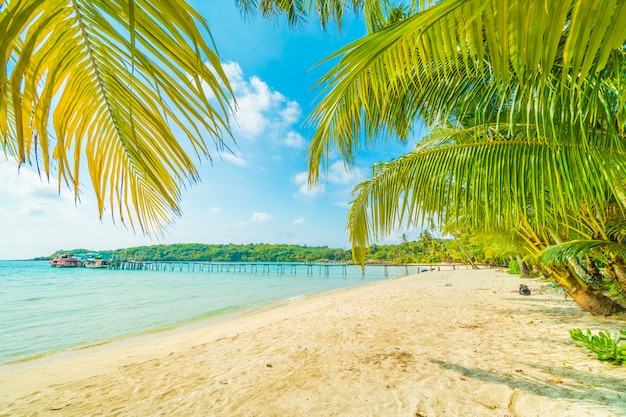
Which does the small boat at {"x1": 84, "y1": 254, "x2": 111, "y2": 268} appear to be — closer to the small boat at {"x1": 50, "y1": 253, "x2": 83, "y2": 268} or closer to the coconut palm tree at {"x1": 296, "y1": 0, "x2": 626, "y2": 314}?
the small boat at {"x1": 50, "y1": 253, "x2": 83, "y2": 268}

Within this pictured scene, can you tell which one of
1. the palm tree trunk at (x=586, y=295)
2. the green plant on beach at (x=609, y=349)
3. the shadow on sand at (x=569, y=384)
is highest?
the palm tree trunk at (x=586, y=295)

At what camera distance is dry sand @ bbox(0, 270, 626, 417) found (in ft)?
9.37

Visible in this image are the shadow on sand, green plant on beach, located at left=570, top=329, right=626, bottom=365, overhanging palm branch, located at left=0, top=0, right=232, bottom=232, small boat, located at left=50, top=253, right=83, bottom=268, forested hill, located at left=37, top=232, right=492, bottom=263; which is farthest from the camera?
forested hill, located at left=37, top=232, right=492, bottom=263

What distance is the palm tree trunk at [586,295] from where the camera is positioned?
5.75 m

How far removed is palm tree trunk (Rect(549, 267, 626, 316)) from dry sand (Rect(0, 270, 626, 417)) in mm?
313

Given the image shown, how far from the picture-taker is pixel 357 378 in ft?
11.5

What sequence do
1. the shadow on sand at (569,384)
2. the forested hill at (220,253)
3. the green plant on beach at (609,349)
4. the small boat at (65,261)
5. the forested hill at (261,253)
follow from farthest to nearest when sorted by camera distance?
the forested hill at (220,253)
the forested hill at (261,253)
the small boat at (65,261)
the green plant on beach at (609,349)
the shadow on sand at (569,384)

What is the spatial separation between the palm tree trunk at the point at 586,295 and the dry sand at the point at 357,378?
1.03 ft

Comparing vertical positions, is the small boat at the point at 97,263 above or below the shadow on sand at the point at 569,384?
below

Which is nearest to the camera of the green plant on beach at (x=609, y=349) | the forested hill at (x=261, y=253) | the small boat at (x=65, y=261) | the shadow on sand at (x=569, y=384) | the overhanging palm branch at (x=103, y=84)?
the overhanging palm branch at (x=103, y=84)

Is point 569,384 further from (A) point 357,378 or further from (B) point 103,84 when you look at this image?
(B) point 103,84

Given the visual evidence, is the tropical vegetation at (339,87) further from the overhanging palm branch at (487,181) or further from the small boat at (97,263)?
the small boat at (97,263)

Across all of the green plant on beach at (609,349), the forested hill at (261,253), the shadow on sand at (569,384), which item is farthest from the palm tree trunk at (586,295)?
the forested hill at (261,253)

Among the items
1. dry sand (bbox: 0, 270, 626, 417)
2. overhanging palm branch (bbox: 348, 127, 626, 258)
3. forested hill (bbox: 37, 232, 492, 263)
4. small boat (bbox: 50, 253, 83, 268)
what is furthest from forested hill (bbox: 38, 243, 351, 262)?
overhanging palm branch (bbox: 348, 127, 626, 258)
